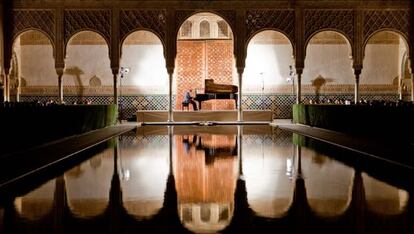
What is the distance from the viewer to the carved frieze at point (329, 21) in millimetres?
15477

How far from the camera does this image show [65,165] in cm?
562

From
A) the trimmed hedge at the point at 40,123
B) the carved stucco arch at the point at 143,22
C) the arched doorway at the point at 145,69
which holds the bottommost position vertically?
the trimmed hedge at the point at 40,123

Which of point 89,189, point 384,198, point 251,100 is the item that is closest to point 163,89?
point 251,100

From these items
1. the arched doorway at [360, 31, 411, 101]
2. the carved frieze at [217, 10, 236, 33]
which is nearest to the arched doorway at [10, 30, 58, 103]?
the carved frieze at [217, 10, 236, 33]

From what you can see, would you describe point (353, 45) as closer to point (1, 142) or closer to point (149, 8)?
point (149, 8)

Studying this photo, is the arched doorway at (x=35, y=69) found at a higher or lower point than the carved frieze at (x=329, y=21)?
lower

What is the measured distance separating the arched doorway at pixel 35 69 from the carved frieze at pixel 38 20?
3.04 metres

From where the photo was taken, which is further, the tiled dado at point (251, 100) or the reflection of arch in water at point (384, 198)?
the tiled dado at point (251, 100)

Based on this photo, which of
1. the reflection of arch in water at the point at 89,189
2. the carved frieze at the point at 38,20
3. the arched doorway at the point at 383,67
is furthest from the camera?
the arched doorway at the point at 383,67

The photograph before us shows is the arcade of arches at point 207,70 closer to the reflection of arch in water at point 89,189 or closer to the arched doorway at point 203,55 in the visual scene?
the arched doorway at point 203,55

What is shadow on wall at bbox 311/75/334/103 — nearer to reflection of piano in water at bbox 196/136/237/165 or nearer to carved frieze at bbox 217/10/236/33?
carved frieze at bbox 217/10/236/33

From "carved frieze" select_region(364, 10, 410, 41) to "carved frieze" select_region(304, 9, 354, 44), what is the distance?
505mm

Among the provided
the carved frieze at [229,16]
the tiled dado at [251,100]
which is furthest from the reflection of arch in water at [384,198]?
the tiled dado at [251,100]

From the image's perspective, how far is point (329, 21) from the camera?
1552cm
